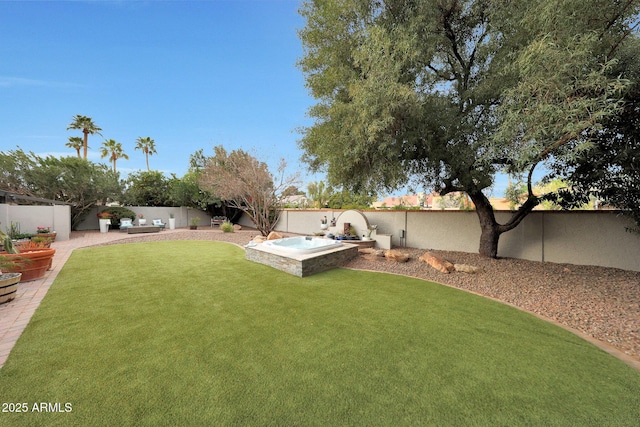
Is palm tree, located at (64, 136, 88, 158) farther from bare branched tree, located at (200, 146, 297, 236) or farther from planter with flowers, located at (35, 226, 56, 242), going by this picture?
bare branched tree, located at (200, 146, 297, 236)

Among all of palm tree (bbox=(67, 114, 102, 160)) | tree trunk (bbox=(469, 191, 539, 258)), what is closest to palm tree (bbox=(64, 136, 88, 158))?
palm tree (bbox=(67, 114, 102, 160))

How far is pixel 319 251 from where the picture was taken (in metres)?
7.41

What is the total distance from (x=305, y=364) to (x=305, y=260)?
365 cm

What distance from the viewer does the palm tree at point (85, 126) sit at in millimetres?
23062

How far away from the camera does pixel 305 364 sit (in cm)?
287

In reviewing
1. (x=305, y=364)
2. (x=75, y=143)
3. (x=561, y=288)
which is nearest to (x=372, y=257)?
(x=561, y=288)

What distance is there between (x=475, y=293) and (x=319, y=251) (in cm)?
→ 397

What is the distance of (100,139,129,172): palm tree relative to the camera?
1113 inches

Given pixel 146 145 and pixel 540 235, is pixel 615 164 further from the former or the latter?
pixel 146 145

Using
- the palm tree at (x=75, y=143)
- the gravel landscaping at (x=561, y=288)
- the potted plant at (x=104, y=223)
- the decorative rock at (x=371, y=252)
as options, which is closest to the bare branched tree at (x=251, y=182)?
the decorative rock at (x=371, y=252)

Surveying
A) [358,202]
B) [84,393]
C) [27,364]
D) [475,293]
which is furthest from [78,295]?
[358,202]

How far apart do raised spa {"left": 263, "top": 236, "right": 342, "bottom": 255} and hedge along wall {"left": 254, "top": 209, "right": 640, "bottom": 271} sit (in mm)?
3614

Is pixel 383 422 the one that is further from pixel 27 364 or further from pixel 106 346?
pixel 27 364

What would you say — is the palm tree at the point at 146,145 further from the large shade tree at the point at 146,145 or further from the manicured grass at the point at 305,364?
the manicured grass at the point at 305,364
